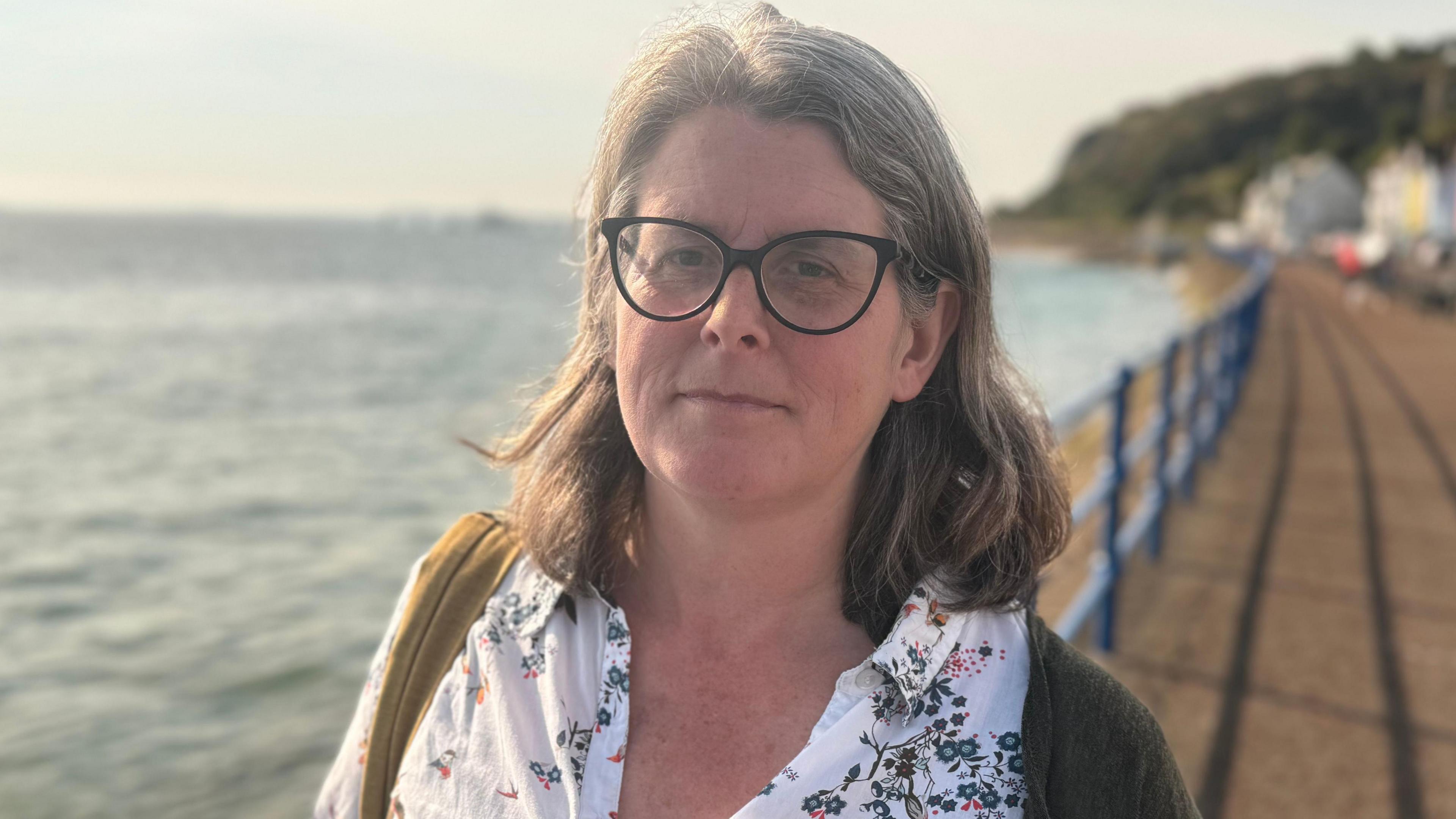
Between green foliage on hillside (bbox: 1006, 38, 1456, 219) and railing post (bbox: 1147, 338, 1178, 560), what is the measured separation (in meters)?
93.5

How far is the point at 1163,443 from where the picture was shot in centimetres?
537

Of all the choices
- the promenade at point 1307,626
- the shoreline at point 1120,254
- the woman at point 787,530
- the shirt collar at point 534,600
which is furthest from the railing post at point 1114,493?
the shoreline at point 1120,254

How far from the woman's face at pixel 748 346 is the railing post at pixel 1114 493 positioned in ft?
9.70

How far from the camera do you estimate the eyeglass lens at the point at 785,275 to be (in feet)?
4.23

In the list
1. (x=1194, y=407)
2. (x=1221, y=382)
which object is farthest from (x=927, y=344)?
(x=1221, y=382)

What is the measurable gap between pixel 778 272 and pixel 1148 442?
152 inches

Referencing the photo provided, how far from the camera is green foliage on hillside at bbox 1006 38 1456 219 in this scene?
4419 inches

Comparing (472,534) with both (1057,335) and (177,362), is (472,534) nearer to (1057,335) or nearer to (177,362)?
(177,362)

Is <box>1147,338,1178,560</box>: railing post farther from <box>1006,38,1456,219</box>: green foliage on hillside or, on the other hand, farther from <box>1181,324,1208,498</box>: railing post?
<box>1006,38,1456,219</box>: green foliage on hillside

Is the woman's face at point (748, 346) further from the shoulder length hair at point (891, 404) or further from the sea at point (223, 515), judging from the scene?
the sea at point (223, 515)

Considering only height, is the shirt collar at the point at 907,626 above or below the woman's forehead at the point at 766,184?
below

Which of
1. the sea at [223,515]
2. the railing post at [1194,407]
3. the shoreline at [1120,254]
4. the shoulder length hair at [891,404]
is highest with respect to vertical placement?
the shoulder length hair at [891,404]

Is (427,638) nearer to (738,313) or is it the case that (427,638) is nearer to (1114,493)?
(738,313)

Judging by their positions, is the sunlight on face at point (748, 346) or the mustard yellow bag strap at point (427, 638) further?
the mustard yellow bag strap at point (427, 638)
